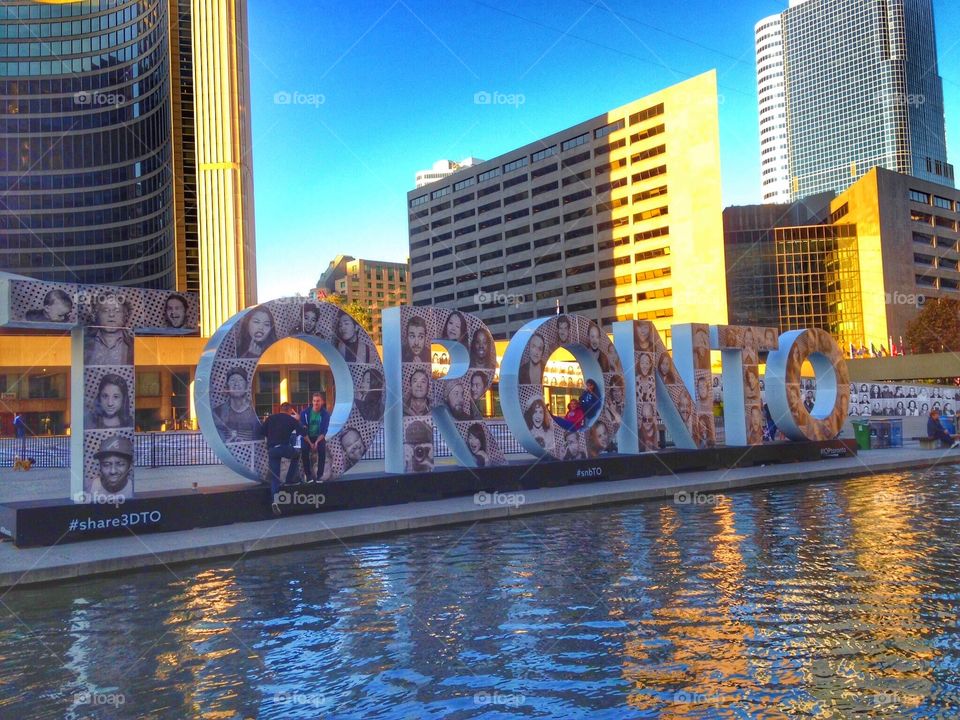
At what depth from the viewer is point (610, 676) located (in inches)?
237

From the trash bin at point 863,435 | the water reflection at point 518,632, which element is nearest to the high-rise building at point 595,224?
the trash bin at point 863,435

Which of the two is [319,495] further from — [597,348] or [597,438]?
[597,348]

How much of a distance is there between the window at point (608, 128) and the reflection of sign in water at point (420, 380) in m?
89.3

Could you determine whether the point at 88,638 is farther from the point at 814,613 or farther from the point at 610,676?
the point at 814,613

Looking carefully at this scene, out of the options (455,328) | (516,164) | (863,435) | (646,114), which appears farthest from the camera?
(516,164)

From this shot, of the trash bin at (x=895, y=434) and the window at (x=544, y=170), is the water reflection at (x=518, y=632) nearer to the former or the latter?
the trash bin at (x=895, y=434)

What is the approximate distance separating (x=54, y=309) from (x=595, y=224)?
104 m

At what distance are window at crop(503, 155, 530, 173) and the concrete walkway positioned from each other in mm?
108851

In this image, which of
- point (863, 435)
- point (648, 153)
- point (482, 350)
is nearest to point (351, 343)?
point (482, 350)

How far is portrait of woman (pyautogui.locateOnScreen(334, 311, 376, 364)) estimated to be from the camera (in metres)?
15.1

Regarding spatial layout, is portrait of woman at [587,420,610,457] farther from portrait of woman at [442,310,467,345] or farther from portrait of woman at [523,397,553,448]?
portrait of woman at [442,310,467,345]

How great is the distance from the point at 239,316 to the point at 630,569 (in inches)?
302

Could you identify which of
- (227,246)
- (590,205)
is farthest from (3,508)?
(590,205)

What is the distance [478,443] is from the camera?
55.8ft
